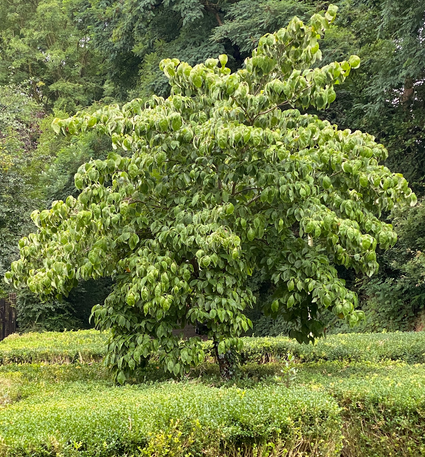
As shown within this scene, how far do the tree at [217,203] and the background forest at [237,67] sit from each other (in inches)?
278

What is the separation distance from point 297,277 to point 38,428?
320cm

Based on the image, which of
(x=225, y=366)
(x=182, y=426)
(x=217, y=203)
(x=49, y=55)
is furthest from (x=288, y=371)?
(x=49, y=55)

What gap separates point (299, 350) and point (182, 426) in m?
5.38

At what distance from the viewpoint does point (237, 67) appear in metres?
18.9

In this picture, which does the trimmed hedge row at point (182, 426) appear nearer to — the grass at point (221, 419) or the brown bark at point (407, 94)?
the grass at point (221, 419)

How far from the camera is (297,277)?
584cm

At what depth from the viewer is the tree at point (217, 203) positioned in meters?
5.37

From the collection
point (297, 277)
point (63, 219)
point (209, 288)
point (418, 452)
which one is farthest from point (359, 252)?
point (63, 219)

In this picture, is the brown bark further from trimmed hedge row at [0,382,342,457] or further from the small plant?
trimmed hedge row at [0,382,342,457]

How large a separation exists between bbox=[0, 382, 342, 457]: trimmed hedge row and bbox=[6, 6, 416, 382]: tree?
129 cm

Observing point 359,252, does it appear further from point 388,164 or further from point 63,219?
point 388,164

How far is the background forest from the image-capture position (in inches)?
533

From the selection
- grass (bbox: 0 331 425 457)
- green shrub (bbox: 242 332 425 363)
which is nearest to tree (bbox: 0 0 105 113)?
green shrub (bbox: 242 332 425 363)

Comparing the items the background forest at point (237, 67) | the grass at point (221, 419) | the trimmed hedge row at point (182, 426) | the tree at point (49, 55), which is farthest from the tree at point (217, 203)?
the tree at point (49, 55)
